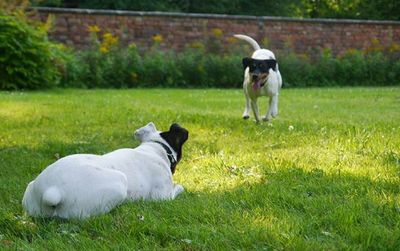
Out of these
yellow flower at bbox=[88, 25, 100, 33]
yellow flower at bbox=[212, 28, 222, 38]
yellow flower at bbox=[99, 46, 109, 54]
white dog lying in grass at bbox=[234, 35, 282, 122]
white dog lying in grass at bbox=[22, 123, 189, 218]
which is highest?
white dog lying in grass at bbox=[22, 123, 189, 218]

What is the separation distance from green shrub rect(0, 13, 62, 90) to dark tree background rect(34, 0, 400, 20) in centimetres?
1679

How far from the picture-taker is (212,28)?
2575 cm

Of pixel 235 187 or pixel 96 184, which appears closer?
pixel 96 184

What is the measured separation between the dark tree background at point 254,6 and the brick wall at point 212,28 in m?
11.1

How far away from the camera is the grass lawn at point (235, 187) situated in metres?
3.68

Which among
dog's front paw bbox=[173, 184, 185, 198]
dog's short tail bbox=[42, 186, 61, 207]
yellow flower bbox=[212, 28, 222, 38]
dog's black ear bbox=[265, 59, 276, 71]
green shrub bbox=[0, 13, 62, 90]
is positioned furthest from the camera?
yellow flower bbox=[212, 28, 222, 38]

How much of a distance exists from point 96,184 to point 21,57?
49.4ft

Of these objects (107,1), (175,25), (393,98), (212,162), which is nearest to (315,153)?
(212,162)

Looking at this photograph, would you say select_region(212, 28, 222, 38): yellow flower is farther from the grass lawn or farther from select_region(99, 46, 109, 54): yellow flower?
the grass lawn

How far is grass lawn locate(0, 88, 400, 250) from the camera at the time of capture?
3.68m

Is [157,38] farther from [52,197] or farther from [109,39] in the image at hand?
[52,197]

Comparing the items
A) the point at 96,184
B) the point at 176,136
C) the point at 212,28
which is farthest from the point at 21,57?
the point at 96,184

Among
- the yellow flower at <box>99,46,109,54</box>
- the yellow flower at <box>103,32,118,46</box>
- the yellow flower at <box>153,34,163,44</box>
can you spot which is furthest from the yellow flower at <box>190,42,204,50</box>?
the yellow flower at <box>99,46,109,54</box>

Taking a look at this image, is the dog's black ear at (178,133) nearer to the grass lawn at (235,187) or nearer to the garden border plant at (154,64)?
the grass lawn at (235,187)
